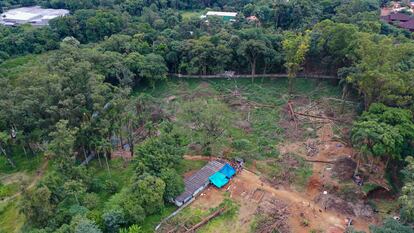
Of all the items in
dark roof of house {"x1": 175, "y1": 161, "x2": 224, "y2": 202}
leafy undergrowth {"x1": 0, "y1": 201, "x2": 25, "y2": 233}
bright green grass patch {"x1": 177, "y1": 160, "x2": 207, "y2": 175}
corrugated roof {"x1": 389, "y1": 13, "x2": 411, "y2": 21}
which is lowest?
leafy undergrowth {"x1": 0, "y1": 201, "x2": 25, "y2": 233}

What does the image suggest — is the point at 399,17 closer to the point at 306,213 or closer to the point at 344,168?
the point at 344,168

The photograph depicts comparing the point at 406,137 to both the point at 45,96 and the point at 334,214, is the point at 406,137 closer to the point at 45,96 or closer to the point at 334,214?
the point at 334,214

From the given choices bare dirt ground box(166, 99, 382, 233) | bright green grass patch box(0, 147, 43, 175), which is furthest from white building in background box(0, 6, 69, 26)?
bare dirt ground box(166, 99, 382, 233)

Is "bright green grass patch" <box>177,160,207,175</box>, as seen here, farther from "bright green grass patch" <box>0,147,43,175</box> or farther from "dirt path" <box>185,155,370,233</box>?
"bright green grass patch" <box>0,147,43,175</box>

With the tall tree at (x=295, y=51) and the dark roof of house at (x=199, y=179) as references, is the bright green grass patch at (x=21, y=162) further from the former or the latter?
the tall tree at (x=295, y=51)

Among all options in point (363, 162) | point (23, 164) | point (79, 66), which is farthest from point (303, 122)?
point (23, 164)

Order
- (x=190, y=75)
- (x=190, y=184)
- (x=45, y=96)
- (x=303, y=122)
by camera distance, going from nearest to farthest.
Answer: (x=190, y=184), (x=45, y=96), (x=303, y=122), (x=190, y=75)

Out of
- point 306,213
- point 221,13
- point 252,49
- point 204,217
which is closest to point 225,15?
point 221,13
